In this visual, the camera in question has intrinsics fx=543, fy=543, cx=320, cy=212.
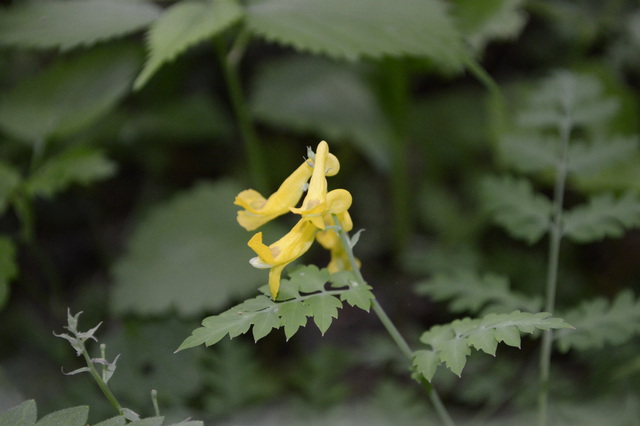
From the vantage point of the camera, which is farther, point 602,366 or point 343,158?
point 343,158

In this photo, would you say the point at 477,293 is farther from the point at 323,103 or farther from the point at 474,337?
the point at 323,103

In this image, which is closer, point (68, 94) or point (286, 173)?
point (68, 94)

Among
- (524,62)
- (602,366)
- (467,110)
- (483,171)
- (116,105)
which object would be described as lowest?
(602,366)

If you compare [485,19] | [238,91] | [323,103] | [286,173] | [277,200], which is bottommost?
[277,200]

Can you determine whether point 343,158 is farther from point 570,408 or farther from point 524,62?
point 570,408

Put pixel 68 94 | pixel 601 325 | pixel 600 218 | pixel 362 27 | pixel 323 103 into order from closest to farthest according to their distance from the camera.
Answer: pixel 601 325 → pixel 600 218 → pixel 362 27 → pixel 68 94 → pixel 323 103

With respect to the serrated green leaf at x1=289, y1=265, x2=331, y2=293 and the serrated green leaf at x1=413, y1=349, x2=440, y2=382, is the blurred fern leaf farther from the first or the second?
the serrated green leaf at x1=413, y1=349, x2=440, y2=382

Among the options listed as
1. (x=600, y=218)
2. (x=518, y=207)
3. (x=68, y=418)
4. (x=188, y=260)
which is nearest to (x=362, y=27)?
(x=518, y=207)

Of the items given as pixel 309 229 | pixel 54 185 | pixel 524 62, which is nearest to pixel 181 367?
pixel 54 185
